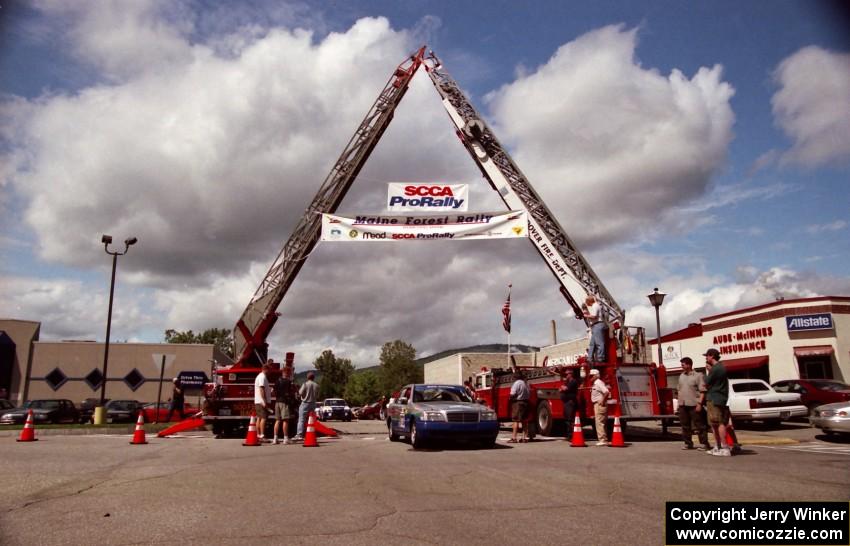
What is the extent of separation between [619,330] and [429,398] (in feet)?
19.5

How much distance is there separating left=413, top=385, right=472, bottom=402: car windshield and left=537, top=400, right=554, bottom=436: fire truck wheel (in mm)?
3200

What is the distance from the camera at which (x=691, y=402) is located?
1175 centimetres

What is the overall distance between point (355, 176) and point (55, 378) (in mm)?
38286

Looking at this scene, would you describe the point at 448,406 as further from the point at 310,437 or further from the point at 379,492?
the point at 379,492

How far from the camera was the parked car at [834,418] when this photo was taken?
13.3 meters

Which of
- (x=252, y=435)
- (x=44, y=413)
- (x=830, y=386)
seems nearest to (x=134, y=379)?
(x=44, y=413)

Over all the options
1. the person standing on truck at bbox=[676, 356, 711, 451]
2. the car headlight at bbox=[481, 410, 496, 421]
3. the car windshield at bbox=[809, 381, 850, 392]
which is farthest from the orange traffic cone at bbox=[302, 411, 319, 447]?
the car windshield at bbox=[809, 381, 850, 392]

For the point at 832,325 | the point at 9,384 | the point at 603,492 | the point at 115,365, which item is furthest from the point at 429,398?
the point at 9,384

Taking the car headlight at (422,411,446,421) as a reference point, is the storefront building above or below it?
above

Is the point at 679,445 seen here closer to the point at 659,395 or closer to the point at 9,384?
the point at 659,395

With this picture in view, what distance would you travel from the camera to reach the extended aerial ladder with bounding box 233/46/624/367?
18.2 m

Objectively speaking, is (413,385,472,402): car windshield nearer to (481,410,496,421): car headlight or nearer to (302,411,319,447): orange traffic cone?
(481,410,496,421): car headlight

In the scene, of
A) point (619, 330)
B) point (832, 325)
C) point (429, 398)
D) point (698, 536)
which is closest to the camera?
point (698, 536)

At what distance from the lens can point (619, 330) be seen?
16.7 meters
